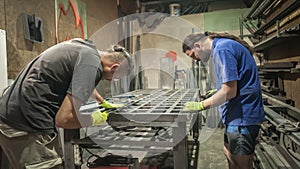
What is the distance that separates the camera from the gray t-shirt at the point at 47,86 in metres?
1.04

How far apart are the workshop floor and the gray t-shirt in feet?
5.44

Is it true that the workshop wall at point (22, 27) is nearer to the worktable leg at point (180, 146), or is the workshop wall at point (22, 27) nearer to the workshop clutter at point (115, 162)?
the workshop clutter at point (115, 162)

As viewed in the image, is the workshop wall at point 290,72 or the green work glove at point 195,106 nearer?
the green work glove at point 195,106

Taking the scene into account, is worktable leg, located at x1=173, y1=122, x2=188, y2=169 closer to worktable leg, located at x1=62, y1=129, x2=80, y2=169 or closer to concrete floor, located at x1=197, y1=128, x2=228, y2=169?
worktable leg, located at x1=62, y1=129, x2=80, y2=169

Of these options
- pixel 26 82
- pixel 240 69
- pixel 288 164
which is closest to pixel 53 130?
pixel 26 82

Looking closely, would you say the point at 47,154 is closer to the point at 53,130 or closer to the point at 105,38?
the point at 53,130

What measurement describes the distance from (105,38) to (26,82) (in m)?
2.37

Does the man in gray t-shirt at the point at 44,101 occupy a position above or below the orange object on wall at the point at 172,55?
below

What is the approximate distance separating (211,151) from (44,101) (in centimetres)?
214

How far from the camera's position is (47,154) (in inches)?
43.8

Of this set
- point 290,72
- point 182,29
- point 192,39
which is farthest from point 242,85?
point 182,29

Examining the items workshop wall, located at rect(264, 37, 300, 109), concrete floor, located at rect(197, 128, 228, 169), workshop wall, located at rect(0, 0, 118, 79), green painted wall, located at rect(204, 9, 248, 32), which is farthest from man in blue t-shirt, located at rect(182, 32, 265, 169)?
green painted wall, located at rect(204, 9, 248, 32)

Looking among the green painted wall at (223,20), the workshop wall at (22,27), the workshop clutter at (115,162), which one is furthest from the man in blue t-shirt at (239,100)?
the green painted wall at (223,20)

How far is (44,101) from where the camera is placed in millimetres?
1056
